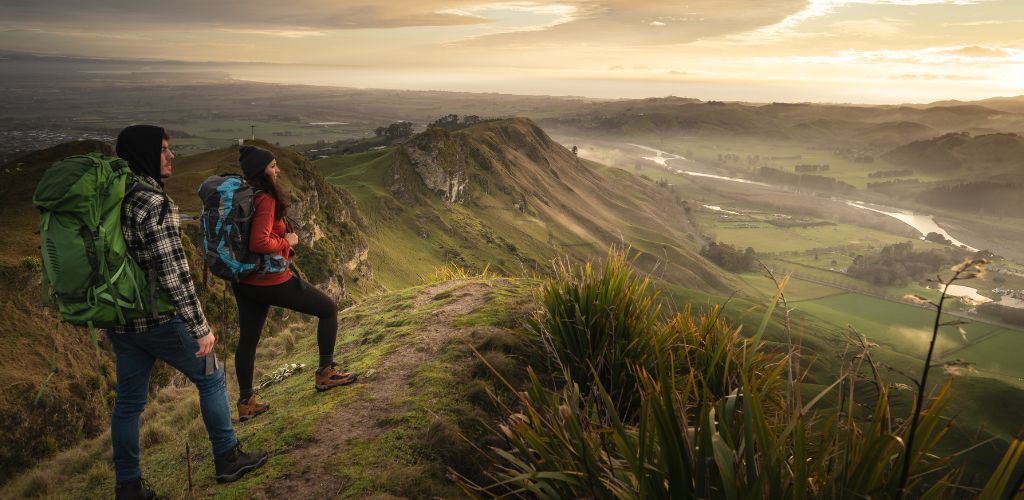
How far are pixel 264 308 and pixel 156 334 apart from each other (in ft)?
4.16

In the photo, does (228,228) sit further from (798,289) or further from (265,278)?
(798,289)

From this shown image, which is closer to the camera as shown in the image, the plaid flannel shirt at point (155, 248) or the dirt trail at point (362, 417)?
the plaid flannel shirt at point (155, 248)

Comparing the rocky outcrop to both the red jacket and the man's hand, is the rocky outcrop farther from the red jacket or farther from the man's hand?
the man's hand

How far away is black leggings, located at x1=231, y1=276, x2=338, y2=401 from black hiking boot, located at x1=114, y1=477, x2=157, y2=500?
1190mm

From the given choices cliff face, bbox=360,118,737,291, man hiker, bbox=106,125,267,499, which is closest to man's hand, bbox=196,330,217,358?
man hiker, bbox=106,125,267,499

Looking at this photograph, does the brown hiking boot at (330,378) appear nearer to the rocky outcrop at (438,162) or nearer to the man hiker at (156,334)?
the man hiker at (156,334)

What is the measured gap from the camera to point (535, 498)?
3561mm

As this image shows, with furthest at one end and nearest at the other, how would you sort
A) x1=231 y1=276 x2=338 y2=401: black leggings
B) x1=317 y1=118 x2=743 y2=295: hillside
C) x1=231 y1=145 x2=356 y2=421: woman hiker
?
1. x1=317 y1=118 x2=743 y2=295: hillside
2. x1=231 y1=276 x2=338 y2=401: black leggings
3. x1=231 y1=145 x2=356 y2=421: woman hiker

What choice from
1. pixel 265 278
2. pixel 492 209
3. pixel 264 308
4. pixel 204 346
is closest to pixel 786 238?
pixel 492 209

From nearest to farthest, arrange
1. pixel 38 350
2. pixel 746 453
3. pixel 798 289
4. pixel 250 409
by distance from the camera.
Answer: pixel 746 453 → pixel 250 409 → pixel 38 350 → pixel 798 289

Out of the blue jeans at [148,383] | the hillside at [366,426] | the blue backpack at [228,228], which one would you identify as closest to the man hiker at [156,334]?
the blue jeans at [148,383]

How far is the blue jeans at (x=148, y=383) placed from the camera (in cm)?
380

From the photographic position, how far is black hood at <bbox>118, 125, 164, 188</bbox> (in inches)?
149

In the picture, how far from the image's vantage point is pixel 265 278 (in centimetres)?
475
